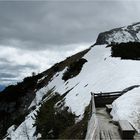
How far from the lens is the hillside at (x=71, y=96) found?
2597cm

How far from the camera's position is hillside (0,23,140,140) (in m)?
26.0

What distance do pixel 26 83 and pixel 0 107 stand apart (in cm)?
987

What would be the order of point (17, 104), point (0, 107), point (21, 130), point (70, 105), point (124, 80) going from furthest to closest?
point (0, 107)
point (17, 104)
point (21, 130)
point (70, 105)
point (124, 80)

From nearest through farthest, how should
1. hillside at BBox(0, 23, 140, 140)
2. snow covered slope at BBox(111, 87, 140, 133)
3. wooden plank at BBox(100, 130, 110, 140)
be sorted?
wooden plank at BBox(100, 130, 110, 140) → snow covered slope at BBox(111, 87, 140, 133) → hillside at BBox(0, 23, 140, 140)

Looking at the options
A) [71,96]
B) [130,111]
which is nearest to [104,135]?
[130,111]

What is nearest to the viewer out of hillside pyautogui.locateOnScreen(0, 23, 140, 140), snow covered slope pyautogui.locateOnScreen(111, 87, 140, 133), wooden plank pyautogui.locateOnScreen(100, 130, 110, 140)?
wooden plank pyautogui.locateOnScreen(100, 130, 110, 140)

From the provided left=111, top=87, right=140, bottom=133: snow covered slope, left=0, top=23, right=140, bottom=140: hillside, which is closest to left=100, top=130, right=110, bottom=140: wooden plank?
left=0, top=23, right=140, bottom=140: hillside

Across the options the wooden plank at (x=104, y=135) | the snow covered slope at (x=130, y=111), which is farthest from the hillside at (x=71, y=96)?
the wooden plank at (x=104, y=135)

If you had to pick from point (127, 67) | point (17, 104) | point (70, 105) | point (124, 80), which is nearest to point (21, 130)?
point (70, 105)

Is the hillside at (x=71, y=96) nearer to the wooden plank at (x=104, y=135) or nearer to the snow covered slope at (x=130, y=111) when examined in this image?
the snow covered slope at (x=130, y=111)

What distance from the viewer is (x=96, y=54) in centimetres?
7450

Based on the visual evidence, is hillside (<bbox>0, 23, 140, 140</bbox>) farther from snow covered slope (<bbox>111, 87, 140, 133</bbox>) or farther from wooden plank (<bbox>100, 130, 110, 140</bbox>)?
wooden plank (<bbox>100, 130, 110, 140</bbox>)

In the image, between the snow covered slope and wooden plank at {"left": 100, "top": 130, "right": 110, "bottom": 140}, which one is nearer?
wooden plank at {"left": 100, "top": 130, "right": 110, "bottom": 140}

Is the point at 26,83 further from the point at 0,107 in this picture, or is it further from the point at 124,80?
the point at 124,80
